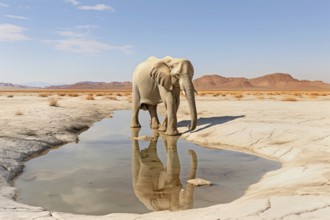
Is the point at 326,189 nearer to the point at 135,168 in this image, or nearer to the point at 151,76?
the point at 135,168

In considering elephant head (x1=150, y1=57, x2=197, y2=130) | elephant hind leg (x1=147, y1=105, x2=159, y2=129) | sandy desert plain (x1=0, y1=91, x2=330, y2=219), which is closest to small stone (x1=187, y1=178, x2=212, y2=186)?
sandy desert plain (x1=0, y1=91, x2=330, y2=219)

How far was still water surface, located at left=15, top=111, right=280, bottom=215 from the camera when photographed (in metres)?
6.53

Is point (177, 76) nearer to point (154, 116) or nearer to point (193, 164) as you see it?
point (154, 116)

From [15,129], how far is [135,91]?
260 inches

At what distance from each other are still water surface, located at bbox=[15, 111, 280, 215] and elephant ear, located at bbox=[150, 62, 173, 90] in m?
3.09

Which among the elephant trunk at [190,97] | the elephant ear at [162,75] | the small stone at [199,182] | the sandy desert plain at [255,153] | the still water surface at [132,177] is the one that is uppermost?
the elephant ear at [162,75]

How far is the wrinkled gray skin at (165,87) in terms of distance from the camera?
47.4 ft

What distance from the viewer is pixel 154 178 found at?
832 cm

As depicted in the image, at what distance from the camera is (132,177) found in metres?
8.38

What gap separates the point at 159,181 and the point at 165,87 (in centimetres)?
769

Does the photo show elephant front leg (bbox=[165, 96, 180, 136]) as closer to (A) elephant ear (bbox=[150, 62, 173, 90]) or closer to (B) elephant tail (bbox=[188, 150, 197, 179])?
(A) elephant ear (bbox=[150, 62, 173, 90])

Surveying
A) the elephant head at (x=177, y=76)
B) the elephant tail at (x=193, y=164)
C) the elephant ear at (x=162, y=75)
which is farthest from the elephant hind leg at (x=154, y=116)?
the elephant tail at (x=193, y=164)

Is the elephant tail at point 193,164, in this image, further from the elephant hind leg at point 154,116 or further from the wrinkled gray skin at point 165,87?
the elephant hind leg at point 154,116

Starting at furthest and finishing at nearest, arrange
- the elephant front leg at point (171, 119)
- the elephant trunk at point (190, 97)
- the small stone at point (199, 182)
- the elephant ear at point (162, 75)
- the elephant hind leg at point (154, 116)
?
the elephant hind leg at point (154, 116)
the elephant ear at point (162, 75)
the elephant front leg at point (171, 119)
the elephant trunk at point (190, 97)
the small stone at point (199, 182)
